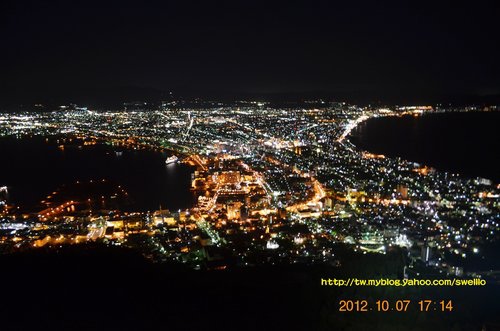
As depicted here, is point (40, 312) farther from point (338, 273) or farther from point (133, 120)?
point (133, 120)

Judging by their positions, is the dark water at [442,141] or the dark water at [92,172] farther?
the dark water at [442,141]

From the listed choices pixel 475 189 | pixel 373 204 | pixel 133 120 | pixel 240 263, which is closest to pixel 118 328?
pixel 240 263

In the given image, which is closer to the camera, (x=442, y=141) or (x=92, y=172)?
(x=92, y=172)

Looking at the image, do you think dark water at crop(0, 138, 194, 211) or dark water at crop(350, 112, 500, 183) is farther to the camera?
dark water at crop(350, 112, 500, 183)

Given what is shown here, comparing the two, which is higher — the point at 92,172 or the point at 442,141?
the point at 442,141
